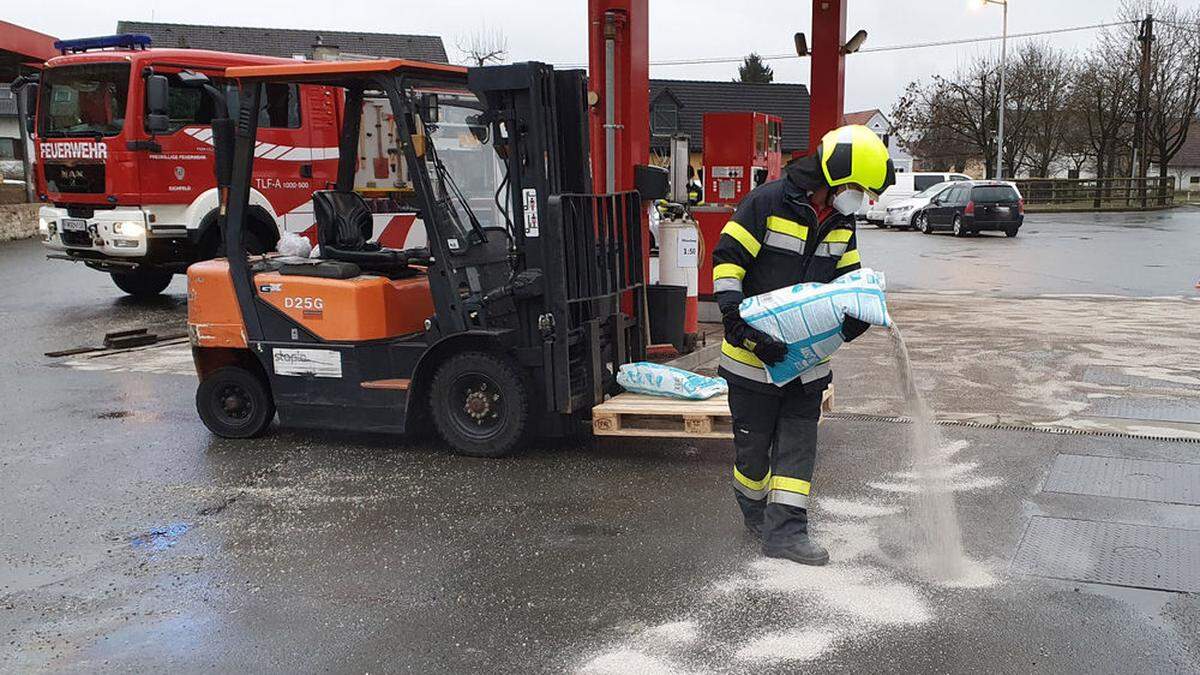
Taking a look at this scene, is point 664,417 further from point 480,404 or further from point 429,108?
point 429,108

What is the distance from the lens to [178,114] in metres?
12.5

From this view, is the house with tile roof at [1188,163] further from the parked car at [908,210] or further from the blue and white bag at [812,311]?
the blue and white bag at [812,311]

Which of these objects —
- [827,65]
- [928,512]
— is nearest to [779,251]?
[928,512]

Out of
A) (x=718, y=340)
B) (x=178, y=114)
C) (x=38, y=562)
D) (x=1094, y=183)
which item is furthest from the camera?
(x=1094, y=183)

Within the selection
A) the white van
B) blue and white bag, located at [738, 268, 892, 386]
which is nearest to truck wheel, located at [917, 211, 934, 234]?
the white van

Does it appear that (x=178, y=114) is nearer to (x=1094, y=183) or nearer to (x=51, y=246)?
(x=51, y=246)

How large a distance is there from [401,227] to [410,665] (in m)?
3.92

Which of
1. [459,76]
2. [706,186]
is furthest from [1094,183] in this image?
[459,76]

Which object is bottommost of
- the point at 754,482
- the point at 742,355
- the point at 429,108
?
the point at 754,482

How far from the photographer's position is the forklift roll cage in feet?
19.9

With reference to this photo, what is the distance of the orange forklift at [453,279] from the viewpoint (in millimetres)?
6090

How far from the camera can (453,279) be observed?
20.3ft

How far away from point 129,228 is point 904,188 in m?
29.6

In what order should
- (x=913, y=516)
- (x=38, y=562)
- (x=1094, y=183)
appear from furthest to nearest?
(x=1094, y=183), (x=913, y=516), (x=38, y=562)
